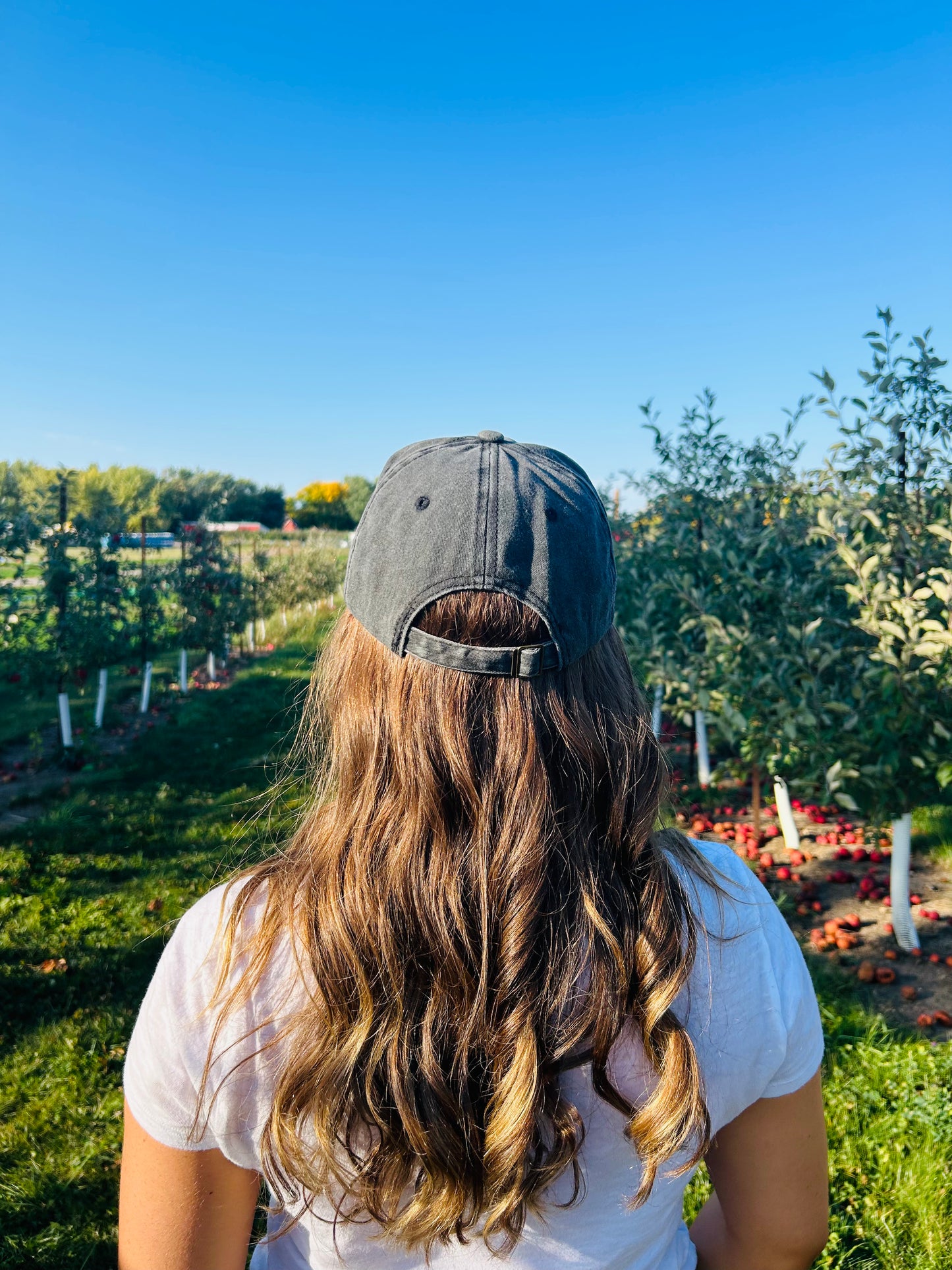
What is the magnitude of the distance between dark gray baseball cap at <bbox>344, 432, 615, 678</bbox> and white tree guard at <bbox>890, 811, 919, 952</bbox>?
3884 mm

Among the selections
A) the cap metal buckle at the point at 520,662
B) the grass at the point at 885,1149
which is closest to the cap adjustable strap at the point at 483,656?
the cap metal buckle at the point at 520,662

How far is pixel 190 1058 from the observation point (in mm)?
814

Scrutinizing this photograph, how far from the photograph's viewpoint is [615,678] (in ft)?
3.38

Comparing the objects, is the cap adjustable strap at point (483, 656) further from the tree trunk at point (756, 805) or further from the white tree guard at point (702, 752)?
the white tree guard at point (702, 752)

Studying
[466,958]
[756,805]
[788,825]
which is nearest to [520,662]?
[466,958]

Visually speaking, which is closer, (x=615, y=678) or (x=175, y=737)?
(x=615, y=678)

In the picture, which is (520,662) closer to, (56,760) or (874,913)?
(874,913)

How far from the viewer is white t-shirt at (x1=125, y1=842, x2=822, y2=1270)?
0.82 metres

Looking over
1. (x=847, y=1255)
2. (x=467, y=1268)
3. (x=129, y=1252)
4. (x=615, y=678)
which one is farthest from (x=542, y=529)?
→ (x=847, y=1255)

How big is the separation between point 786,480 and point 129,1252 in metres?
5.27

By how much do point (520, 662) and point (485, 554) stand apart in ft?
0.44

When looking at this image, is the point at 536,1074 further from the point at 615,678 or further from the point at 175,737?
the point at 175,737

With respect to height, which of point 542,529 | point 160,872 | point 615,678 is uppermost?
point 542,529

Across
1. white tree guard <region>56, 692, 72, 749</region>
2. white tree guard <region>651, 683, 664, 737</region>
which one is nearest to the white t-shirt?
white tree guard <region>651, 683, 664, 737</region>
